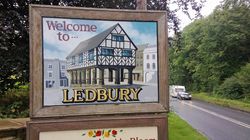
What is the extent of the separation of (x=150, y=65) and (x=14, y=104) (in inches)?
207

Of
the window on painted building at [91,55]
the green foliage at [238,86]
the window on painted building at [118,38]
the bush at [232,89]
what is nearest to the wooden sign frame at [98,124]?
the window on painted building at [91,55]

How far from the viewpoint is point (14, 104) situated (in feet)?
29.1

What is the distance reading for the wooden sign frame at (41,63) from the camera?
4191 millimetres

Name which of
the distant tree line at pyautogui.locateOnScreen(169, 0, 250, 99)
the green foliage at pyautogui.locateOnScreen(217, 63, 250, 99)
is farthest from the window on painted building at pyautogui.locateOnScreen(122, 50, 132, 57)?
the green foliage at pyautogui.locateOnScreen(217, 63, 250, 99)

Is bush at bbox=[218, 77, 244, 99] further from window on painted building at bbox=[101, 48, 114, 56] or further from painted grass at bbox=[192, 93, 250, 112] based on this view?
window on painted building at bbox=[101, 48, 114, 56]

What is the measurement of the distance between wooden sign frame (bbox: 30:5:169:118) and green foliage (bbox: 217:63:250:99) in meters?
36.0

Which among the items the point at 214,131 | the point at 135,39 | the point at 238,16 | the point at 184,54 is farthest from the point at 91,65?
the point at 184,54

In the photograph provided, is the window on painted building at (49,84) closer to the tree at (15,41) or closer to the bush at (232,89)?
the tree at (15,41)

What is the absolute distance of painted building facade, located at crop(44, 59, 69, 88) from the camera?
166 inches

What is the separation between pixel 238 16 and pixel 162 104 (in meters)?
41.5

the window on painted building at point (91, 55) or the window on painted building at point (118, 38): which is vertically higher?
the window on painted building at point (118, 38)

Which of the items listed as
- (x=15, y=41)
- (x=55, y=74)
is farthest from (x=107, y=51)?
(x=15, y=41)

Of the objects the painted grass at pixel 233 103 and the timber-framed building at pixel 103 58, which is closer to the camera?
the timber-framed building at pixel 103 58

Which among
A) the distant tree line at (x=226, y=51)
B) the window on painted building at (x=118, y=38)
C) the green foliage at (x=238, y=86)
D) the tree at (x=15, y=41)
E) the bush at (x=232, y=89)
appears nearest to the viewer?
the window on painted building at (x=118, y=38)
